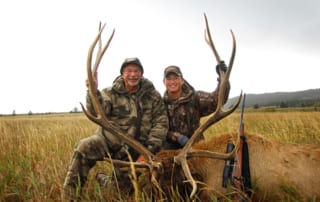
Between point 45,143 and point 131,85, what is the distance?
277 centimetres

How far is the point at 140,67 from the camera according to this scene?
16.9 ft

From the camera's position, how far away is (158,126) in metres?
4.96

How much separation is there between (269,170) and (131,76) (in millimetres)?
2346

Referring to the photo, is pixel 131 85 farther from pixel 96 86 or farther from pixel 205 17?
pixel 205 17

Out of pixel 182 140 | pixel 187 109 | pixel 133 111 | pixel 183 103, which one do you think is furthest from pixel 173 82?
pixel 182 140

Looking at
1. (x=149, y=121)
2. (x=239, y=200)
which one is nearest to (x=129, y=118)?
(x=149, y=121)

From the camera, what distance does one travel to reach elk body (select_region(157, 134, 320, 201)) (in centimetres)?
373

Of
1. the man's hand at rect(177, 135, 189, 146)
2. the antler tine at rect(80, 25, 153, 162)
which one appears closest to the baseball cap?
the man's hand at rect(177, 135, 189, 146)

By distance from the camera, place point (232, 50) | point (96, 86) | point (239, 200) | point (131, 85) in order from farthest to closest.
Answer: point (131, 85), point (96, 86), point (232, 50), point (239, 200)

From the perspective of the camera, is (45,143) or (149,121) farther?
(45,143)

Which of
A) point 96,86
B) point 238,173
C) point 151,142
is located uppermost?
point 96,86

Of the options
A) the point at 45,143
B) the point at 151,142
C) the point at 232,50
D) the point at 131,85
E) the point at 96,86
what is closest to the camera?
the point at 232,50

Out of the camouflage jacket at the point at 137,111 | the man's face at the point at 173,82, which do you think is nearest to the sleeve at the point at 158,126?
the camouflage jacket at the point at 137,111

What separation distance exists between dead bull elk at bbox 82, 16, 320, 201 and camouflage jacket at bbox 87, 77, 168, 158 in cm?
94
